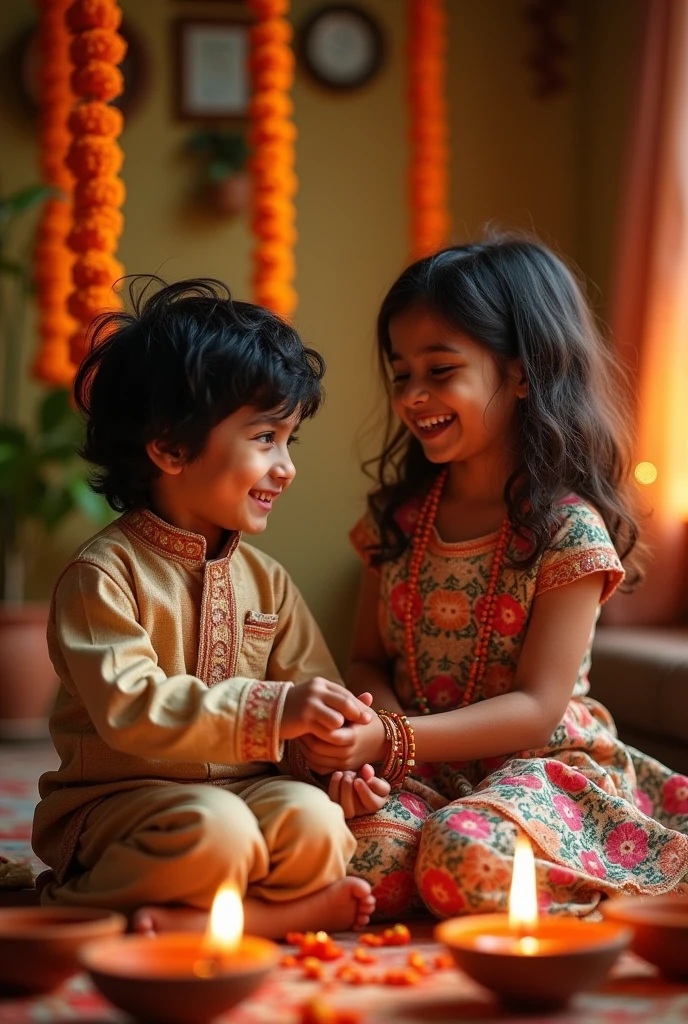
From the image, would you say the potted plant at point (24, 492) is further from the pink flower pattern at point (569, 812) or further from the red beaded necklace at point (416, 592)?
the pink flower pattern at point (569, 812)

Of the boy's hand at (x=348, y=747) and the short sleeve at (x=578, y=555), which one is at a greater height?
the short sleeve at (x=578, y=555)

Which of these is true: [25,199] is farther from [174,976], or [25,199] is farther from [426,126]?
[174,976]

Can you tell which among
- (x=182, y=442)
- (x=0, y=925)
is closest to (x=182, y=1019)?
(x=0, y=925)

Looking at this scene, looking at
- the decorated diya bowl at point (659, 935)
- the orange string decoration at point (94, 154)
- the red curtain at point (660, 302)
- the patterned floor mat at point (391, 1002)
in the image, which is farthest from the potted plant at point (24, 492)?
the decorated diya bowl at point (659, 935)

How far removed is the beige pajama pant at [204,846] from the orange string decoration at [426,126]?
1.71 meters

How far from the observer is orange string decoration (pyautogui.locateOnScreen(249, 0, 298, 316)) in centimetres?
274

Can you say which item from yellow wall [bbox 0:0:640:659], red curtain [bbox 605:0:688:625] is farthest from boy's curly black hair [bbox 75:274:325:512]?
yellow wall [bbox 0:0:640:659]

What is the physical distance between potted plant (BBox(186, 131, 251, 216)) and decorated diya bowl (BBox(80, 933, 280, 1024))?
3434 millimetres

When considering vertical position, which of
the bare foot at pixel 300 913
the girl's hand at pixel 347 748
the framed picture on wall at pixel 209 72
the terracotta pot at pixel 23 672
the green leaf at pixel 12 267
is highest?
the framed picture on wall at pixel 209 72

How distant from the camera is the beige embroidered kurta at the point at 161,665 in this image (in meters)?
1.57

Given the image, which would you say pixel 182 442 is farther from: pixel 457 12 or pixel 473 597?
pixel 457 12

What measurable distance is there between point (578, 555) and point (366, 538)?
0.45 metres

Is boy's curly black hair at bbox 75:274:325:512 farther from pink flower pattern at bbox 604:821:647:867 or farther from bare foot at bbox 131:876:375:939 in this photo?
pink flower pattern at bbox 604:821:647:867

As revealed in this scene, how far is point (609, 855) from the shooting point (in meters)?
1.87
